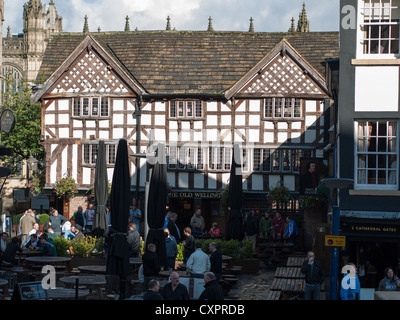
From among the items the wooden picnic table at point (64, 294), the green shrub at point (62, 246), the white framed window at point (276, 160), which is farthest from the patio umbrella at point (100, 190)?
the white framed window at point (276, 160)

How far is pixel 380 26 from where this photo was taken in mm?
19828

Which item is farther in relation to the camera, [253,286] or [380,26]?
[253,286]

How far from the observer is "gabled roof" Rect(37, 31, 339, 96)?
36969 millimetres

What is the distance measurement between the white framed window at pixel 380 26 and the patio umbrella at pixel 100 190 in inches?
311

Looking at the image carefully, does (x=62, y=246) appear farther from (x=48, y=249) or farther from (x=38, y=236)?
(x=48, y=249)

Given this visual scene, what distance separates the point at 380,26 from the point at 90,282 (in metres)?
9.80

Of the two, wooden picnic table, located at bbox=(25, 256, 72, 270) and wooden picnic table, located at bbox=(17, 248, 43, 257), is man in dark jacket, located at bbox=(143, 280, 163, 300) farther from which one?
wooden picnic table, located at bbox=(17, 248, 43, 257)

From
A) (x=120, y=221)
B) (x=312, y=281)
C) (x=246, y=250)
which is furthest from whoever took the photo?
(x=246, y=250)

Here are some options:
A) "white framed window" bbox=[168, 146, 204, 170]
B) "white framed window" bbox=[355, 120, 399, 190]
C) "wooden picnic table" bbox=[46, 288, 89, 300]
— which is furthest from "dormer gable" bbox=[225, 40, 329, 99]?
"wooden picnic table" bbox=[46, 288, 89, 300]

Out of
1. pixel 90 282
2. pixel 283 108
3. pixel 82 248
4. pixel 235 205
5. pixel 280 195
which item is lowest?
pixel 82 248

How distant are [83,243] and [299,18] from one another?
139 ft

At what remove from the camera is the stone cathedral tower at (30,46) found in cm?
9106

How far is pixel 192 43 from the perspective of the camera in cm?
3925

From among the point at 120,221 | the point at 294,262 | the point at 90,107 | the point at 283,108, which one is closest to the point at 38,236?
the point at 120,221
